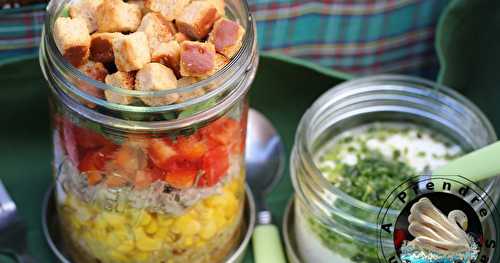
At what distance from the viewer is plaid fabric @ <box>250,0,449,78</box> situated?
0.97 metres

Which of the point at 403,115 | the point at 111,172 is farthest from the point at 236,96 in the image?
the point at 403,115

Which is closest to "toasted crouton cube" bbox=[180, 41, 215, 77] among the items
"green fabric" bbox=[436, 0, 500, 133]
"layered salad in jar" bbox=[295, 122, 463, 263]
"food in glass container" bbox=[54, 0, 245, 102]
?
"food in glass container" bbox=[54, 0, 245, 102]

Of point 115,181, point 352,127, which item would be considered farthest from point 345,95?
point 115,181

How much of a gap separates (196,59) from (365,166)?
277 mm

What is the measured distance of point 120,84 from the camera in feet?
2.19

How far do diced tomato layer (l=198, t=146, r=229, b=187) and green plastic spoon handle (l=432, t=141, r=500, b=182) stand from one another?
207 mm

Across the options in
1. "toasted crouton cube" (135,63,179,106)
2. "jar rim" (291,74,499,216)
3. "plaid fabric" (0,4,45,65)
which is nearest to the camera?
"toasted crouton cube" (135,63,179,106)

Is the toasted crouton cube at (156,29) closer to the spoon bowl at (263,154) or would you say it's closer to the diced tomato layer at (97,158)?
the diced tomato layer at (97,158)

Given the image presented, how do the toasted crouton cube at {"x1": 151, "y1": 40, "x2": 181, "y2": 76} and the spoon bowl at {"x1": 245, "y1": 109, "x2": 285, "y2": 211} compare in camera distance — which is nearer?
the toasted crouton cube at {"x1": 151, "y1": 40, "x2": 181, "y2": 76}

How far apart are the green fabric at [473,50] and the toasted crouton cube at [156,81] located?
15.8 inches

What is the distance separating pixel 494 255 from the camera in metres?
0.81

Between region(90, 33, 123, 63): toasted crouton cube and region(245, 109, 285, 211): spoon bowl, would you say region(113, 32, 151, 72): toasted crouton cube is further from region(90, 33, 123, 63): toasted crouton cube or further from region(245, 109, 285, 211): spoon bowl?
region(245, 109, 285, 211): spoon bowl

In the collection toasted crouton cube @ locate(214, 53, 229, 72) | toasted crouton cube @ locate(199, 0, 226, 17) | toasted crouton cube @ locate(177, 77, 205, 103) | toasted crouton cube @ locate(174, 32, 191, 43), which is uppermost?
toasted crouton cube @ locate(199, 0, 226, 17)

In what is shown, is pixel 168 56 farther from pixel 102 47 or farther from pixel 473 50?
pixel 473 50
